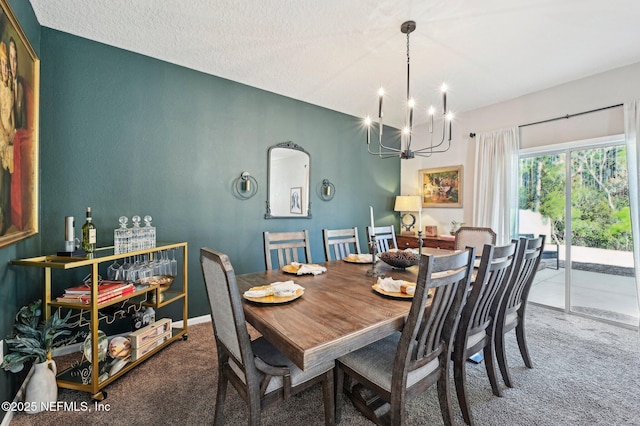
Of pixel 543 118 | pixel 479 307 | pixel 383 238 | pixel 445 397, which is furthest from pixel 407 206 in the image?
pixel 445 397

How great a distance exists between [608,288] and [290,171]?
13.2ft

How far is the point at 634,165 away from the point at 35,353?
5.22 m

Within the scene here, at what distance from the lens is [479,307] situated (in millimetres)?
1577

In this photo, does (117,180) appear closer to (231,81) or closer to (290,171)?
(231,81)

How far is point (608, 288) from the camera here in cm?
306

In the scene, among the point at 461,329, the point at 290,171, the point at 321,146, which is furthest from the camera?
the point at 321,146

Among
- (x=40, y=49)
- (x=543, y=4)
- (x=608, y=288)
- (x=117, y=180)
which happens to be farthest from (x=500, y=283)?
(x=40, y=49)

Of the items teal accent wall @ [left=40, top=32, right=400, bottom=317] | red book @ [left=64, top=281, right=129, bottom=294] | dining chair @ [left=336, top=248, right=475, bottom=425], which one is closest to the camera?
dining chair @ [left=336, top=248, right=475, bottom=425]

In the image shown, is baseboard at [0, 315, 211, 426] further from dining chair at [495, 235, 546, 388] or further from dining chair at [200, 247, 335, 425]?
dining chair at [495, 235, 546, 388]

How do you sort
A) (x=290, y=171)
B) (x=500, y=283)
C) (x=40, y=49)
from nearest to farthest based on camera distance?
(x=500, y=283) < (x=40, y=49) < (x=290, y=171)

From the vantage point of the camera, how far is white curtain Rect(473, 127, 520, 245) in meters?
3.62

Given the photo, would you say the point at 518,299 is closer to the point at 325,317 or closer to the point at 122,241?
the point at 325,317

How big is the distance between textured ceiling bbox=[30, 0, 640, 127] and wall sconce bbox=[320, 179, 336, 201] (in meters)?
1.32

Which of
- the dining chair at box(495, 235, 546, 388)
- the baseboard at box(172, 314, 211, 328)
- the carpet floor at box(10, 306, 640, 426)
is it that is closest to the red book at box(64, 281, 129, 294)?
the carpet floor at box(10, 306, 640, 426)
